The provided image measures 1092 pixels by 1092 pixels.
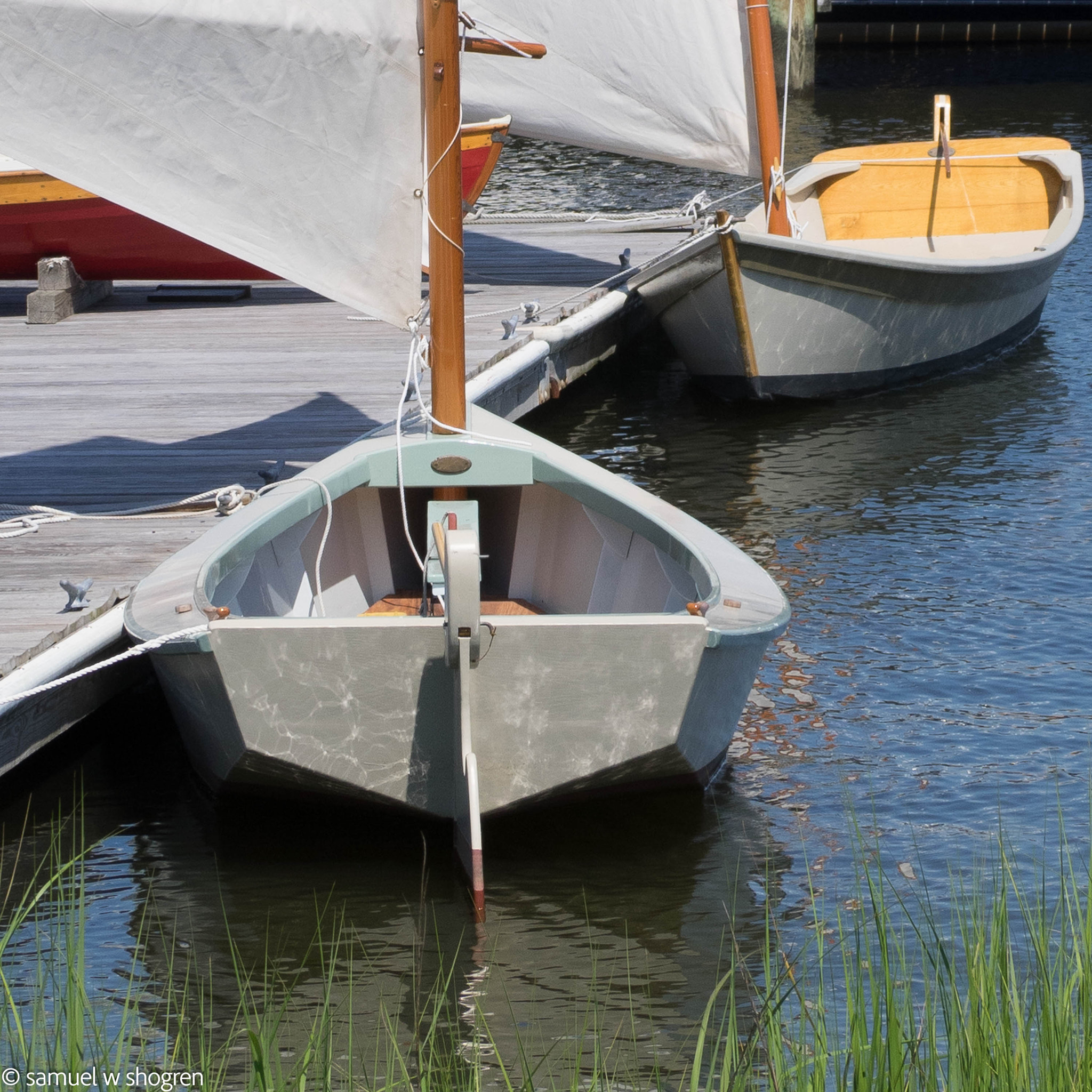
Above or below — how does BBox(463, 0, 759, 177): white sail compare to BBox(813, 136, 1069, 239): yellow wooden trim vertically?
above

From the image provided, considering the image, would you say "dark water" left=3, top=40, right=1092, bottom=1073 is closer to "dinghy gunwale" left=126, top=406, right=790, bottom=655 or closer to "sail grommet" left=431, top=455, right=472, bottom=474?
"dinghy gunwale" left=126, top=406, right=790, bottom=655

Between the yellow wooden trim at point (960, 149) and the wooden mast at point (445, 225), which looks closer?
the wooden mast at point (445, 225)

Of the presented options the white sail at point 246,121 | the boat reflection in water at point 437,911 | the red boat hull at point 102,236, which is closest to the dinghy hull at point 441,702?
the boat reflection in water at point 437,911

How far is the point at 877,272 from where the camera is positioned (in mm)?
9867

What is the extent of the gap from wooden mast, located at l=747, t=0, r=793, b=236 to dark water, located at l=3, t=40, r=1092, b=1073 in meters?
1.87

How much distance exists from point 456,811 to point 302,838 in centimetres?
63

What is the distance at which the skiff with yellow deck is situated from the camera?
967cm

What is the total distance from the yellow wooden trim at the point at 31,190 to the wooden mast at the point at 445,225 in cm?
522

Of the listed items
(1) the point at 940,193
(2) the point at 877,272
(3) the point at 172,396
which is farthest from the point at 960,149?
(3) the point at 172,396

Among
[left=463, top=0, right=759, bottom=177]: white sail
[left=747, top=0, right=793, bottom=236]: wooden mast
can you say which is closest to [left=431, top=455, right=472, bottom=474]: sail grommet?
[left=463, top=0, right=759, bottom=177]: white sail

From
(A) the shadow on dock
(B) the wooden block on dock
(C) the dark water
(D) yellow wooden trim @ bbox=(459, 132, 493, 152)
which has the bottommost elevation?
(C) the dark water

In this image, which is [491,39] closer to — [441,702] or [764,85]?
[441,702]

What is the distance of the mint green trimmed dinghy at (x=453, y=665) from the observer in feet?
13.6

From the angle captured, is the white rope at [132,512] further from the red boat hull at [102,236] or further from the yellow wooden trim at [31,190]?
the yellow wooden trim at [31,190]
